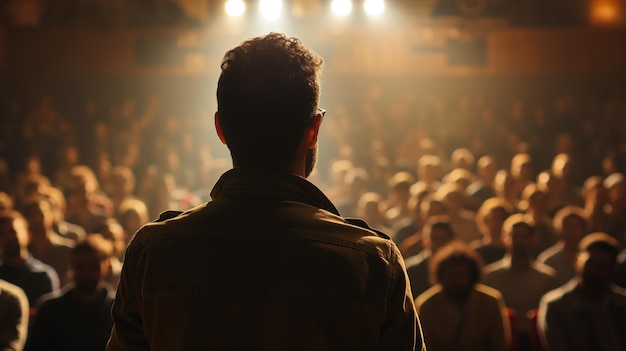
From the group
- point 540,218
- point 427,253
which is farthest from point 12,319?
point 540,218

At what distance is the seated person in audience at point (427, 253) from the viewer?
720 cm

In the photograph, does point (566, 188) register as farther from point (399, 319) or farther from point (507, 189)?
point (399, 319)

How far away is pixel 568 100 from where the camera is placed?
63.6 feet

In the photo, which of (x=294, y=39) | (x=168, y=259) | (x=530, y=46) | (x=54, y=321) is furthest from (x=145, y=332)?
(x=530, y=46)

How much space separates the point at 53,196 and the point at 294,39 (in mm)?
7572

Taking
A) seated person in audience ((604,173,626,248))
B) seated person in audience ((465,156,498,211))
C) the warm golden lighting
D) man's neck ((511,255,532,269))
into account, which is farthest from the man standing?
the warm golden lighting

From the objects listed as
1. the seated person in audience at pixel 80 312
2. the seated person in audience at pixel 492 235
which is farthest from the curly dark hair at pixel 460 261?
the seated person in audience at pixel 80 312

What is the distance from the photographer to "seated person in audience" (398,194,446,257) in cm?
827

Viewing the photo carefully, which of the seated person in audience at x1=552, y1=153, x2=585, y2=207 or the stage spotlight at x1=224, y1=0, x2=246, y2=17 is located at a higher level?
the stage spotlight at x1=224, y1=0, x2=246, y2=17

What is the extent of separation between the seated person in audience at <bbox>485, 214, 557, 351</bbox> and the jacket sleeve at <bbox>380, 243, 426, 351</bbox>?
207 inches

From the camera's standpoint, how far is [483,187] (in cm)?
1124

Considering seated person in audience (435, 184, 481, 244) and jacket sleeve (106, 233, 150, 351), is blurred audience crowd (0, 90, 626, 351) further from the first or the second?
jacket sleeve (106, 233, 150, 351)

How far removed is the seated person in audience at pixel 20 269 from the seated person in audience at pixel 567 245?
415 cm

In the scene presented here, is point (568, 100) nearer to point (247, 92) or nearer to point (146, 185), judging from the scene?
point (146, 185)
